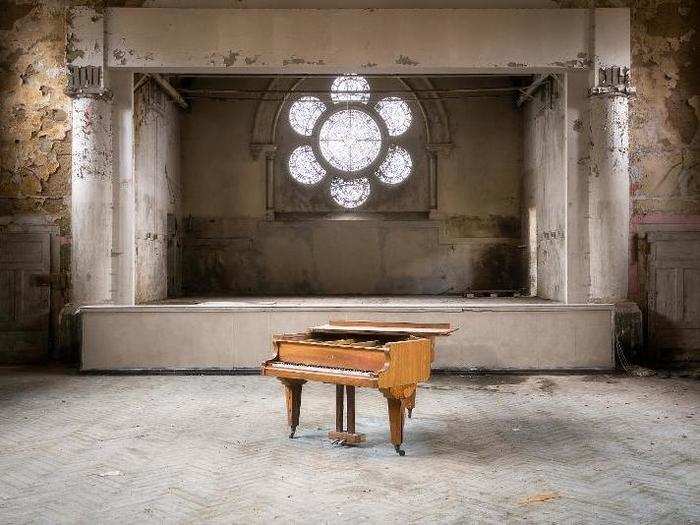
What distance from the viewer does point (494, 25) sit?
9.20m

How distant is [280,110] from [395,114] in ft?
8.34

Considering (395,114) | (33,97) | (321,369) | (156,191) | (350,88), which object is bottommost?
(321,369)

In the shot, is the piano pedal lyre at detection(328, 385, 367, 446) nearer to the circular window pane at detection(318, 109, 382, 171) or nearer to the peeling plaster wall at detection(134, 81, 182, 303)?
the peeling plaster wall at detection(134, 81, 182, 303)

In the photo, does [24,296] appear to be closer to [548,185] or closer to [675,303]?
[548,185]

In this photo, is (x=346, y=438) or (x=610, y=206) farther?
(x=610, y=206)

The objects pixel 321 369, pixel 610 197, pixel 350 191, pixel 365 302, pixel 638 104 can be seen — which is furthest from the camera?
pixel 350 191

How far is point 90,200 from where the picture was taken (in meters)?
9.15

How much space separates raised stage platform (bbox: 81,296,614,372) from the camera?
8703mm

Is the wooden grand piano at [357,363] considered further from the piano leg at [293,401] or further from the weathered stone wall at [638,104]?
the weathered stone wall at [638,104]

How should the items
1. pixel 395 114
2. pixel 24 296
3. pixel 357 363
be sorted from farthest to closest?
pixel 395 114 → pixel 24 296 → pixel 357 363

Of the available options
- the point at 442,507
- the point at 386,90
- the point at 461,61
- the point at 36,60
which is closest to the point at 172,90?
the point at 36,60

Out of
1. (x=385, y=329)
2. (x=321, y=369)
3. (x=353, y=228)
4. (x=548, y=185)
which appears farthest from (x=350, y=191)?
(x=321, y=369)

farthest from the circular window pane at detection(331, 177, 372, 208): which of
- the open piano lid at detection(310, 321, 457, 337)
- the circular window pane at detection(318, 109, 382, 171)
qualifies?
the open piano lid at detection(310, 321, 457, 337)

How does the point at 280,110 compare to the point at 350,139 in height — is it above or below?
above
